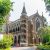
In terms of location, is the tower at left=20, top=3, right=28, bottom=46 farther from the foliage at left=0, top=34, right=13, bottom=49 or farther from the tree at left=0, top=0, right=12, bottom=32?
the tree at left=0, top=0, right=12, bottom=32

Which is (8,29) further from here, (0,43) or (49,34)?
(0,43)

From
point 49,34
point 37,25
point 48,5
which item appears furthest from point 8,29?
point 48,5

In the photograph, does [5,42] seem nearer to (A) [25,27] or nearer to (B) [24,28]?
(B) [24,28]

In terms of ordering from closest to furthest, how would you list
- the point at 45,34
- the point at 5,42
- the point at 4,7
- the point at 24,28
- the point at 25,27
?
1. the point at 4,7
2. the point at 5,42
3. the point at 45,34
4. the point at 24,28
5. the point at 25,27

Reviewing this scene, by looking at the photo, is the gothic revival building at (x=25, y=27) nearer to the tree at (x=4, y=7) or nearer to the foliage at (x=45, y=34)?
the foliage at (x=45, y=34)

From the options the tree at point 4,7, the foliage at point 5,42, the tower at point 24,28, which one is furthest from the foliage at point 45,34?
the tree at point 4,7

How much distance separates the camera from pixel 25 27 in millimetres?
67188

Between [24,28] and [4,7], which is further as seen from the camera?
[24,28]

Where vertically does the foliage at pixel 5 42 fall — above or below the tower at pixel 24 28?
below

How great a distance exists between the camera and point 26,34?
66.8m

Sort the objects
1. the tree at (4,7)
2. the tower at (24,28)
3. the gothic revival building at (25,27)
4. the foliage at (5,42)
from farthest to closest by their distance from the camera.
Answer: the tower at (24,28) < the gothic revival building at (25,27) < the foliage at (5,42) < the tree at (4,7)

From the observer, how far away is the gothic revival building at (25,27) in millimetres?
66000

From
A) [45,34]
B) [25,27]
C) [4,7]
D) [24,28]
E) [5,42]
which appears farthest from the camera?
[25,27]

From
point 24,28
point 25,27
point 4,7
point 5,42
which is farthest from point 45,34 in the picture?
point 4,7
